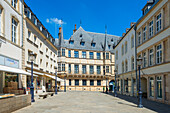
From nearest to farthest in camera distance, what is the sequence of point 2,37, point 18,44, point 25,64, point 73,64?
point 2,37 → point 18,44 → point 25,64 → point 73,64

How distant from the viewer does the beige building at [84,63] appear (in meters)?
51.7

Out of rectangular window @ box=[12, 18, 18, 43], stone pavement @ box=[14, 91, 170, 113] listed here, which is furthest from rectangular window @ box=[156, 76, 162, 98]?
rectangular window @ box=[12, 18, 18, 43]

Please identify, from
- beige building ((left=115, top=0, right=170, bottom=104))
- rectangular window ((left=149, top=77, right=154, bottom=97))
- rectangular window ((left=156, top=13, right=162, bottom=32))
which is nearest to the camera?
beige building ((left=115, top=0, right=170, bottom=104))

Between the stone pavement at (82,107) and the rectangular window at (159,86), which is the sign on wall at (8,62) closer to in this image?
the stone pavement at (82,107)

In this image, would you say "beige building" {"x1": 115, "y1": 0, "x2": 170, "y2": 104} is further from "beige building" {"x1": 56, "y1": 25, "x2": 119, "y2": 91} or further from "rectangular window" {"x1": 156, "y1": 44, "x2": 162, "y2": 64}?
"beige building" {"x1": 56, "y1": 25, "x2": 119, "y2": 91}

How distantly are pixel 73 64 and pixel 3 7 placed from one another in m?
37.6

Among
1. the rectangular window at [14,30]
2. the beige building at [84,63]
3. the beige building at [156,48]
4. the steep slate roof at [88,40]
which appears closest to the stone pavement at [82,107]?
the beige building at [156,48]

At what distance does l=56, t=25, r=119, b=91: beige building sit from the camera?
169 ft

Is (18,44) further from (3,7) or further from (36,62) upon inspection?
(36,62)

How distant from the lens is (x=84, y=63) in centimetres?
5412

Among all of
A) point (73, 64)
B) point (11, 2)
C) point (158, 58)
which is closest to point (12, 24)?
point (11, 2)

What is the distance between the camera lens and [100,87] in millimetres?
54031

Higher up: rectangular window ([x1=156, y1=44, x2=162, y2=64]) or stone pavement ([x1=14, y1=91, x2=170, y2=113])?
rectangular window ([x1=156, y1=44, x2=162, y2=64])

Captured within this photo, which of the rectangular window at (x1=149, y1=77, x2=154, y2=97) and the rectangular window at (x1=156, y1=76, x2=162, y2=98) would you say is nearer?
the rectangular window at (x1=156, y1=76, x2=162, y2=98)
